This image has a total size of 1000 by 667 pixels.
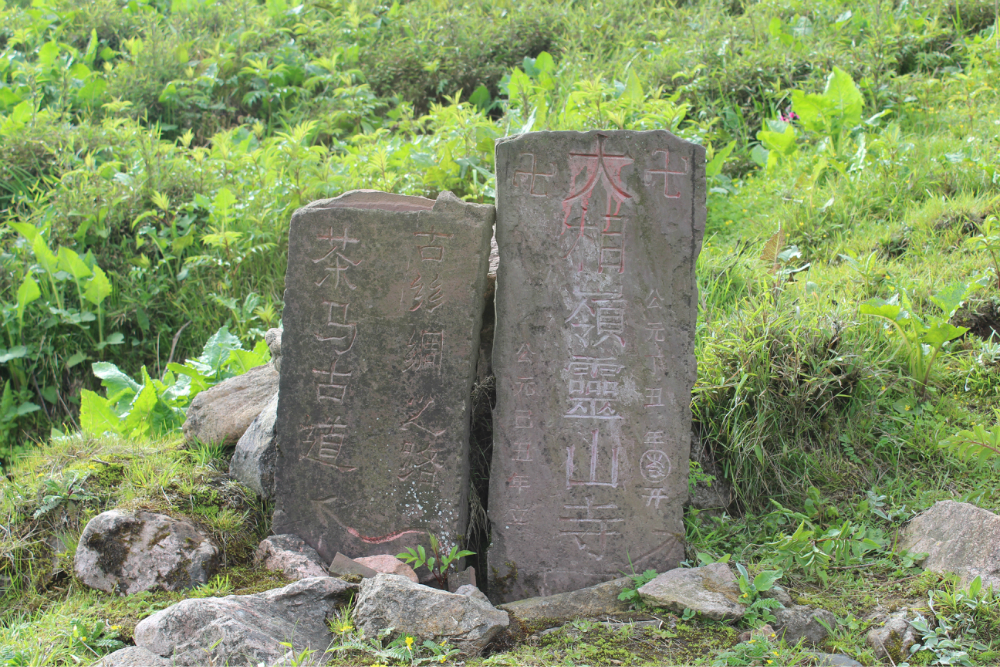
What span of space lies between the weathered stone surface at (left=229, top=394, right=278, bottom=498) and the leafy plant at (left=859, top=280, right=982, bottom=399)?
8.71ft

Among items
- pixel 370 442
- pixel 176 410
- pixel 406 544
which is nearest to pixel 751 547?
pixel 406 544

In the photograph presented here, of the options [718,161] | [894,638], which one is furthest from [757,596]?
[718,161]

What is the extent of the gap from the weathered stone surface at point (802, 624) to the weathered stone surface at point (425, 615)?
37.0 inches

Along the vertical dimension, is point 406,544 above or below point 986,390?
below

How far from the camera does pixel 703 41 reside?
6695 millimetres

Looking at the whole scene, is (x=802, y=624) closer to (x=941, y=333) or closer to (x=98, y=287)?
(x=941, y=333)

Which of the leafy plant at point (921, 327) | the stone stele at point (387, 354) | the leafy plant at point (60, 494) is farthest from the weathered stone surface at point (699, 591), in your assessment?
the leafy plant at point (60, 494)

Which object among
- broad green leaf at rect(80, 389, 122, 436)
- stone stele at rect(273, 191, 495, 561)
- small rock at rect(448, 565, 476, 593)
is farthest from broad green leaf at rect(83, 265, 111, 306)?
small rock at rect(448, 565, 476, 593)

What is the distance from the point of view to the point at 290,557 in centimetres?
300

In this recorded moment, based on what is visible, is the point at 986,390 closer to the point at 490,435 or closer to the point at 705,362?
the point at 705,362

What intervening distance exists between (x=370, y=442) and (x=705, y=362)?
1596 mm

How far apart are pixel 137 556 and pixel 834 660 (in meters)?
2.47

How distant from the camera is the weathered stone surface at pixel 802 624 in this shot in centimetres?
269

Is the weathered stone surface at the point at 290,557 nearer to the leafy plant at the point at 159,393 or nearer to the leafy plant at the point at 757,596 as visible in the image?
the leafy plant at the point at 159,393
